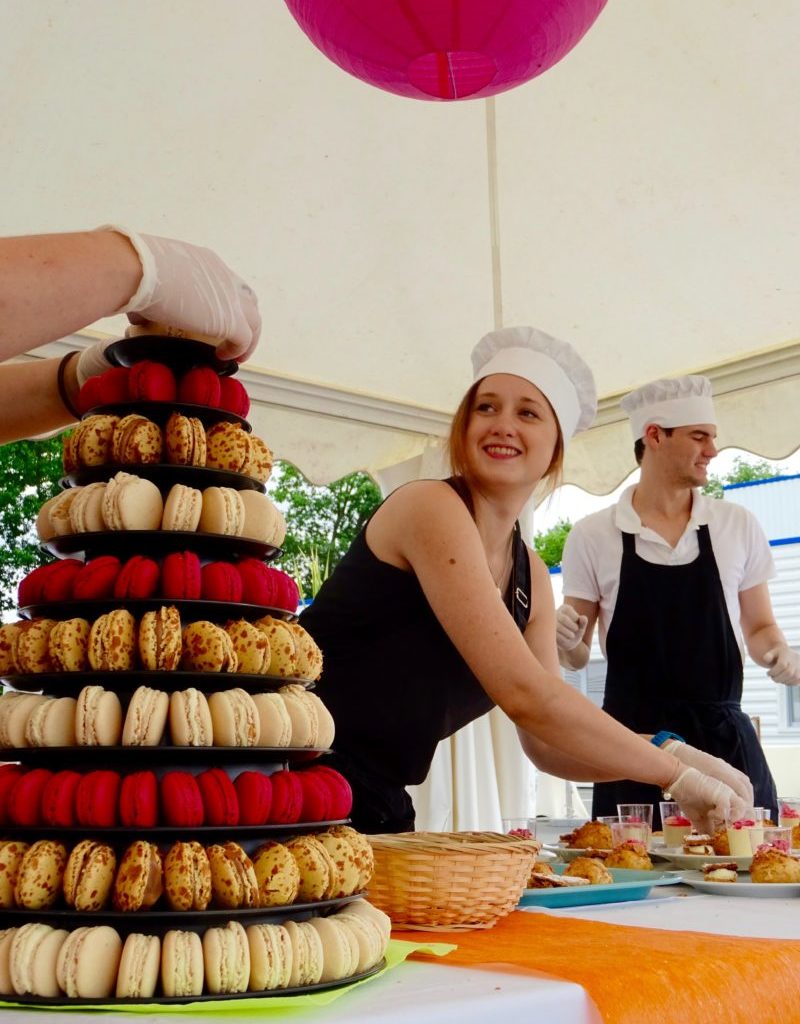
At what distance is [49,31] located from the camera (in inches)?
130

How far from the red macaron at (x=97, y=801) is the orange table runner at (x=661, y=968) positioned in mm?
316

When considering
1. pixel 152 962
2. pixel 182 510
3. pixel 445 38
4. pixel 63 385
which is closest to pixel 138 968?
pixel 152 962

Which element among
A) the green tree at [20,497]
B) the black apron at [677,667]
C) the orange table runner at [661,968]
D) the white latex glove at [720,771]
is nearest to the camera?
the orange table runner at [661,968]

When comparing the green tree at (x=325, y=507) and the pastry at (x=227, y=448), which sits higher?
the green tree at (x=325, y=507)

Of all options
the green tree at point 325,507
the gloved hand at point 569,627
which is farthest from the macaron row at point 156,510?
the green tree at point 325,507

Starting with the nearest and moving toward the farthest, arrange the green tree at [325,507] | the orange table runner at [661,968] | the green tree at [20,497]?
the orange table runner at [661,968], the green tree at [20,497], the green tree at [325,507]

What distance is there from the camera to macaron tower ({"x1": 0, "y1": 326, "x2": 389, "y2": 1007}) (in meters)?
0.77

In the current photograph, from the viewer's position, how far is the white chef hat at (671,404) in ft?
10.6

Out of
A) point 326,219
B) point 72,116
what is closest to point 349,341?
point 326,219

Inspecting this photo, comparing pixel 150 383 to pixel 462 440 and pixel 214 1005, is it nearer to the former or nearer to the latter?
pixel 214 1005

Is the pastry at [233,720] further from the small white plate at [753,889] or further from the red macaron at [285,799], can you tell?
the small white plate at [753,889]

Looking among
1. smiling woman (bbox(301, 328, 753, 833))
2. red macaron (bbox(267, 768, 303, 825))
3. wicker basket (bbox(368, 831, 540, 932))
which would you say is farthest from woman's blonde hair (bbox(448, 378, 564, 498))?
red macaron (bbox(267, 768, 303, 825))

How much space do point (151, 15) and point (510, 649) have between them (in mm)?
2722

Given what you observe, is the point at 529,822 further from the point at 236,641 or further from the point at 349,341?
the point at 349,341
